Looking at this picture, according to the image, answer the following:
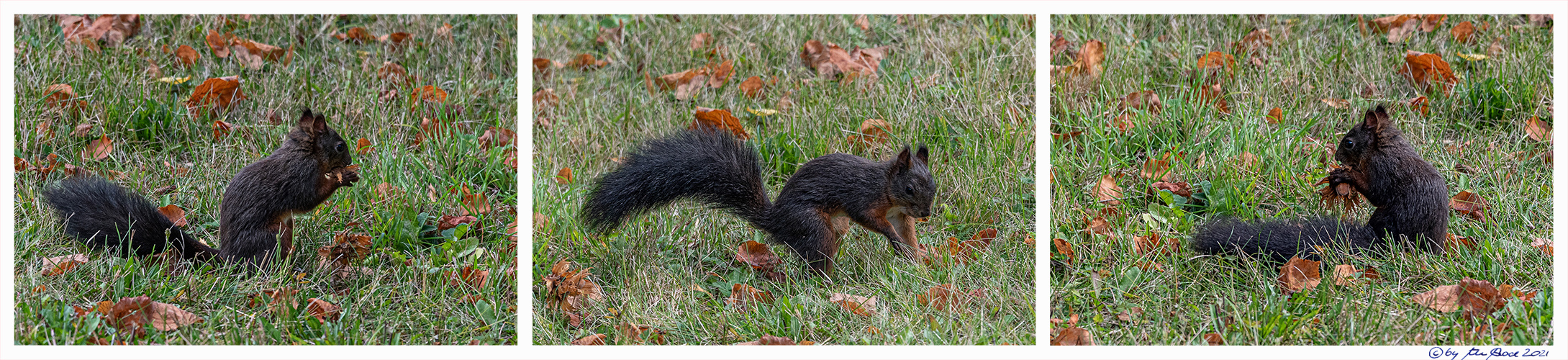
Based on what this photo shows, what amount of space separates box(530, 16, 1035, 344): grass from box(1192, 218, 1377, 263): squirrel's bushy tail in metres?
0.42

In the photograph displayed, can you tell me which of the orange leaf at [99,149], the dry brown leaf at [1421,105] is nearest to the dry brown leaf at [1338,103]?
the dry brown leaf at [1421,105]

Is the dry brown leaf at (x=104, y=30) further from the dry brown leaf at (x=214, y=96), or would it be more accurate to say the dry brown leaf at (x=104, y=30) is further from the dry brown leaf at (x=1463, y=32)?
the dry brown leaf at (x=1463, y=32)

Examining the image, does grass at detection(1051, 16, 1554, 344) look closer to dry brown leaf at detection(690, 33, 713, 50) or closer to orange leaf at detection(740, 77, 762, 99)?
orange leaf at detection(740, 77, 762, 99)

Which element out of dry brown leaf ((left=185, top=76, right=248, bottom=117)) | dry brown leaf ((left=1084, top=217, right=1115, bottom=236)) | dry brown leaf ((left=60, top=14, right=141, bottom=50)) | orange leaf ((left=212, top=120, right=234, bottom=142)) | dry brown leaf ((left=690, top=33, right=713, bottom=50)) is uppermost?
dry brown leaf ((left=60, top=14, right=141, bottom=50))

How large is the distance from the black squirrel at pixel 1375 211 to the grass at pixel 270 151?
1.63m

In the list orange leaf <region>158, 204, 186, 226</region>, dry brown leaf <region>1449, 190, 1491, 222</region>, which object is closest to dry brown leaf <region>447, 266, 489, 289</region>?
orange leaf <region>158, 204, 186, 226</region>

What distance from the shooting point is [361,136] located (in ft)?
9.56

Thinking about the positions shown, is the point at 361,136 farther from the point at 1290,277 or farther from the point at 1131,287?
the point at 1290,277

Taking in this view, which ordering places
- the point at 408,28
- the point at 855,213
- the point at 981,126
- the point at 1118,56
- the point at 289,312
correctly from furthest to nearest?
1. the point at 408,28
2. the point at 1118,56
3. the point at 981,126
4. the point at 855,213
5. the point at 289,312

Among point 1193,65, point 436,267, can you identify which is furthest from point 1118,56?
point 436,267

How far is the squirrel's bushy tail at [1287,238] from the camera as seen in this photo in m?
A: 2.55

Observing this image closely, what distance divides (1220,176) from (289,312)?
6.75ft

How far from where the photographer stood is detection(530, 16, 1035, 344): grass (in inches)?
103

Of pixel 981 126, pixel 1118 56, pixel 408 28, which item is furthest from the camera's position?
pixel 408 28
